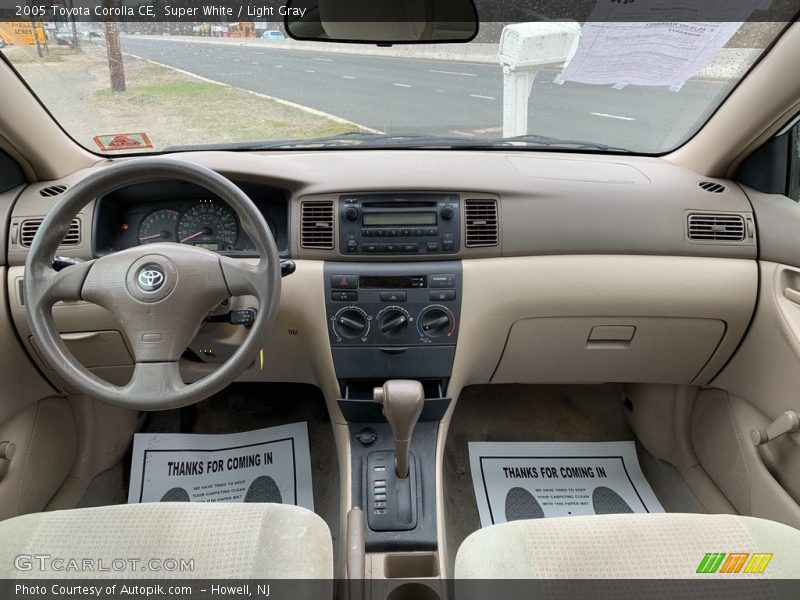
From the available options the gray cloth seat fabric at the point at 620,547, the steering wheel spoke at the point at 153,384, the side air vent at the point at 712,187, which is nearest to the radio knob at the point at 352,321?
the steering wheel spoke at the point at 153,384

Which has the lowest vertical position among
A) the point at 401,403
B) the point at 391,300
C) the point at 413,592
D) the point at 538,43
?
the point at 413,592

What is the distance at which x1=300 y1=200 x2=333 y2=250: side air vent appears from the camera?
5.95ft

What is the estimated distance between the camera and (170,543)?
1258 millimetres

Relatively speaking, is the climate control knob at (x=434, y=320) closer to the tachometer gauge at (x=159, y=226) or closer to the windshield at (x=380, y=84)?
the windshield at (x=380, y=84)

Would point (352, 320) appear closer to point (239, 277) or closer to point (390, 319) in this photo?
point (390, 319)

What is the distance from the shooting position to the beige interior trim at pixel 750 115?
1582 mm

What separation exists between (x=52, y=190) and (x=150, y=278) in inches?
31.7

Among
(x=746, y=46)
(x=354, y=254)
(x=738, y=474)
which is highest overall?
(x=746, y=46)

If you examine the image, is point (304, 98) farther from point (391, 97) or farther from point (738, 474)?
point (738, 474)

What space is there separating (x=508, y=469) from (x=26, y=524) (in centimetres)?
164

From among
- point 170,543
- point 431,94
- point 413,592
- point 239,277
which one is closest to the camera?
point 170,543

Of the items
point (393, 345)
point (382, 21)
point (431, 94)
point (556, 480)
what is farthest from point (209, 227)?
point (556, 480)

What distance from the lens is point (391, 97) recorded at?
232 centimetres

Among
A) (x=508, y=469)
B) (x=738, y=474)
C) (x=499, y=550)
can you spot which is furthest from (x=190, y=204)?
(x=738, y=474)
